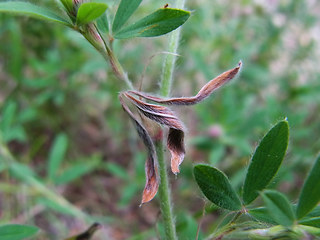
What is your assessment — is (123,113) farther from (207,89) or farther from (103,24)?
(207,89)

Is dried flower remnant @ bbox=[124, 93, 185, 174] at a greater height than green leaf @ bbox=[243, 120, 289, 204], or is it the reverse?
dried flower remnant @ bbox=[124, 93, 185, 174]

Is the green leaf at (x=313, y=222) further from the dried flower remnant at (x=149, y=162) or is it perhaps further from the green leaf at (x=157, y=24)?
the green leaf at (x=157, y=24)

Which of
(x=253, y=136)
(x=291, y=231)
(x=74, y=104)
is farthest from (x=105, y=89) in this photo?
(x=291, y=231)

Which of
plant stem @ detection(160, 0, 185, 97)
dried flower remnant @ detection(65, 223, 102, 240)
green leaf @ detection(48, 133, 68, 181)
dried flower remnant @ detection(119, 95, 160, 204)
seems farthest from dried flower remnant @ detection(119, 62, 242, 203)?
green leaf @ detection(48, 133, 68, 181)

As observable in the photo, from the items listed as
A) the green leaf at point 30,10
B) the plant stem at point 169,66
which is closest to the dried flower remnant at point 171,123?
the plant stem at point 169,66

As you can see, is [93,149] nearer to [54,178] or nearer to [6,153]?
[54,178]

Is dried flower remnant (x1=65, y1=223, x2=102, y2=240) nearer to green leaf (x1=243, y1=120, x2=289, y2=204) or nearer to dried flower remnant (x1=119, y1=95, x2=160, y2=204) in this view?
dried flower remnant (x1=119, y1=95, x2=160, y2=204)

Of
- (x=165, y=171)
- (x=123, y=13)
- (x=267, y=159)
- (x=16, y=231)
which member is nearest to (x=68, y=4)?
(x=123, y=13)
